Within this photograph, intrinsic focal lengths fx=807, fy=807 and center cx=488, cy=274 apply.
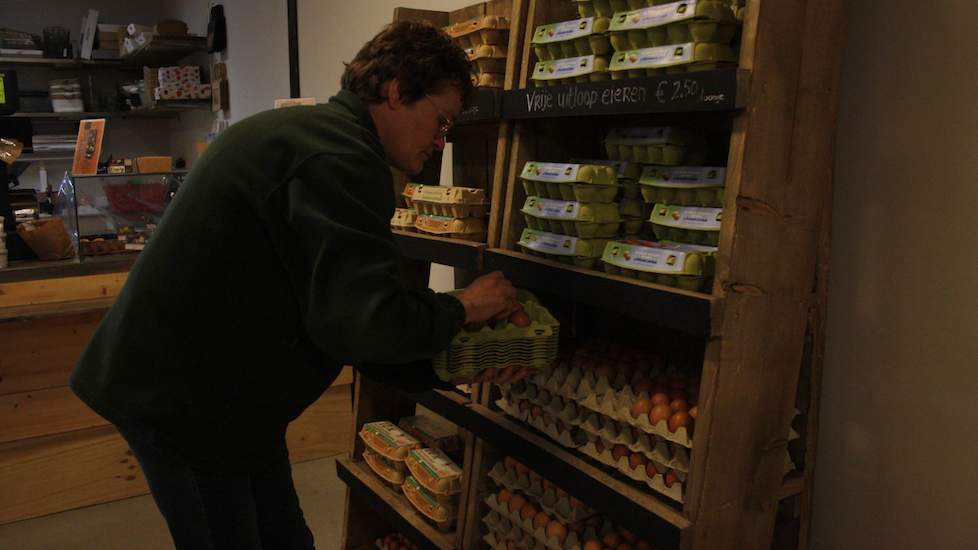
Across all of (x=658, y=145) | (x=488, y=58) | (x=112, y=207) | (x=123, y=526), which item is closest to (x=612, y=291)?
(x=658, y=145)

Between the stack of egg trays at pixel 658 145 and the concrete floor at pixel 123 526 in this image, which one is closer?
the stack of egg trays at pixel 658 145

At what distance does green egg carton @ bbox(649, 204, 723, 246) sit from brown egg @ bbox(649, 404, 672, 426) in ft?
1.08

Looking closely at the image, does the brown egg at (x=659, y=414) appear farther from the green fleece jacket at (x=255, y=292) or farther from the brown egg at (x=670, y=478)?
the green fleece jacket at (x=255, y=292)

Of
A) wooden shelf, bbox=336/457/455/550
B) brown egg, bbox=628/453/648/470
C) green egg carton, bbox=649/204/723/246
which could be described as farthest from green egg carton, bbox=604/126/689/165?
wooden shelf, bbox=336/457/455/550

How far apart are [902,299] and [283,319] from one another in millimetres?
1204

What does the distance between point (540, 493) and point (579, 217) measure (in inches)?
28.5

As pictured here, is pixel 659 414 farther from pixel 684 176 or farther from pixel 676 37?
pixel 676 37

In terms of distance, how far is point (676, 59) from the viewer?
1.43 m

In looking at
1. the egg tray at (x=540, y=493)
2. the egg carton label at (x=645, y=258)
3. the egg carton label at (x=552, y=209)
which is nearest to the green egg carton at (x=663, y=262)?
the egg carton label at (x=645, y=258)

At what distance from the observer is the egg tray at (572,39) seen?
64.2 inches

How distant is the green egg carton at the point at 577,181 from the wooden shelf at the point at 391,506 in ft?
3.38

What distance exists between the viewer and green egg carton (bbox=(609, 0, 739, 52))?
1.40 m

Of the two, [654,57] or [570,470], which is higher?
[654,57]

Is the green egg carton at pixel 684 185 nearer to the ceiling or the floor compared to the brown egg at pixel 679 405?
nearer to the ceiling
